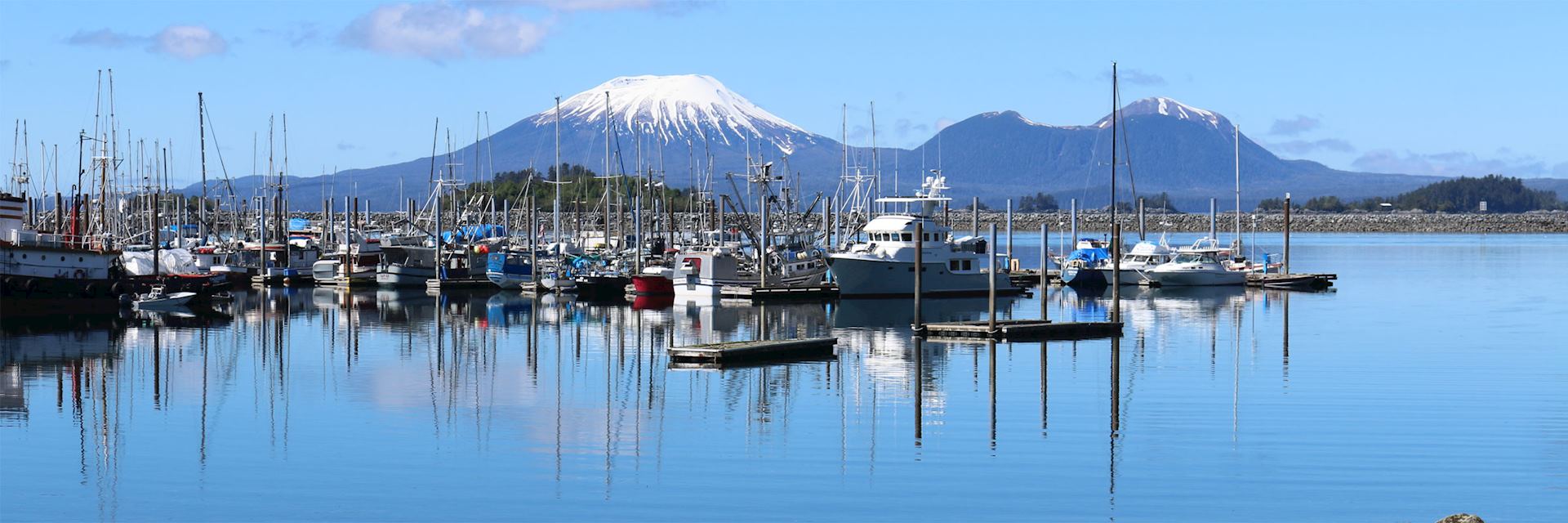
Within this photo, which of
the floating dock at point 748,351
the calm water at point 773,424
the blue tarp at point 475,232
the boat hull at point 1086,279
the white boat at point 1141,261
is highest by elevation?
the blue tarp at point 475,232

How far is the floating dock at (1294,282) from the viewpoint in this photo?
92.2 meters

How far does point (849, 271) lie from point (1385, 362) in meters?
31.7

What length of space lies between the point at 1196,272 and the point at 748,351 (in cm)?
5053

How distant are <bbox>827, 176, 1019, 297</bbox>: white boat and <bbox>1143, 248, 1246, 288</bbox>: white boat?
12.6 meters

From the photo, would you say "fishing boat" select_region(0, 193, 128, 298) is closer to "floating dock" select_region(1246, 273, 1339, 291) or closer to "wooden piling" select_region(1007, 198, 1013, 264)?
"wooden piling" select_region(1007, 198, 1013, 264)

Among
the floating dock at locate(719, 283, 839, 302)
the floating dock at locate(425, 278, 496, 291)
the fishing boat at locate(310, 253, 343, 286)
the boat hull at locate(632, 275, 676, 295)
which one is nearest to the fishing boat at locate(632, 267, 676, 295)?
the boat hull at locate(632, 275, 676, 295)

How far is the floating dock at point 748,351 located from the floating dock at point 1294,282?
49.6 metres

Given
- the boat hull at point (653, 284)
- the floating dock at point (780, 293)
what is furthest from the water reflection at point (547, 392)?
the boat hull at point (653, 284)

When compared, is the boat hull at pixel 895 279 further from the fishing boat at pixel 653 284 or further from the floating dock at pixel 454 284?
the floating dock at pixel 454 284

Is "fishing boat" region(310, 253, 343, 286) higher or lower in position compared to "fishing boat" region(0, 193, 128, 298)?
lower

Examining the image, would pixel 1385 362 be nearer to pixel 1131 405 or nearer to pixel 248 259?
pixel 1131 405

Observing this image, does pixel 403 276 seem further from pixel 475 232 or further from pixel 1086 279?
pixel 1086 279

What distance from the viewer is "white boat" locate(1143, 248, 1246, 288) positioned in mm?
92188

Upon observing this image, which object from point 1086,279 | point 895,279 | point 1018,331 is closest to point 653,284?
point 895,279
